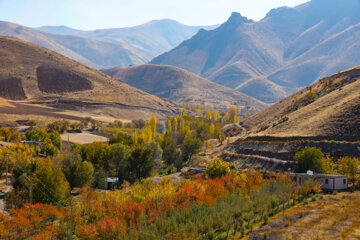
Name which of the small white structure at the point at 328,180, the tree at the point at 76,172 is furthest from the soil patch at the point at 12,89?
the small white structure at the point at 328,180

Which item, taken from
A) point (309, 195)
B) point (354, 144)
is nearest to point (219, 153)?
point (354, 144)

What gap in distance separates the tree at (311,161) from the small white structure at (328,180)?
166 inches

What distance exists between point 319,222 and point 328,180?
12.3m

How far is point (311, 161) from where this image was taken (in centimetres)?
4650

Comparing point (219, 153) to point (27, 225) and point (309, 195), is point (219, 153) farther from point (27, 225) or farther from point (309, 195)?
point (27, 225)

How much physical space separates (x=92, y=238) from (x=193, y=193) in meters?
14.2

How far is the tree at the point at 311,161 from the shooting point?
1806 inches

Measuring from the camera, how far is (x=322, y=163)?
150ft

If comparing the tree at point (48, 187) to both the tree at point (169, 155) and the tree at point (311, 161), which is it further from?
the tree at point (169, 155)

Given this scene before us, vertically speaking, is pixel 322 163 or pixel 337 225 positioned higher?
pixel 322 163

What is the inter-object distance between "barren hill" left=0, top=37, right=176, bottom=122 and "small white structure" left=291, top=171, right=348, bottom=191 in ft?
442

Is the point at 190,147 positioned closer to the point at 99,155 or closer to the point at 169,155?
the point at 169,155

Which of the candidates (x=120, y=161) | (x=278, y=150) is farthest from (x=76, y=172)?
(x=278, y=150)

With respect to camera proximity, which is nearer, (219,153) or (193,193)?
(193,193)
